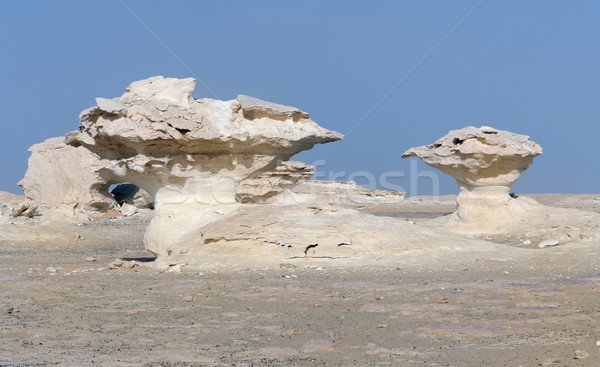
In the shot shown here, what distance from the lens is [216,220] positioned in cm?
1273

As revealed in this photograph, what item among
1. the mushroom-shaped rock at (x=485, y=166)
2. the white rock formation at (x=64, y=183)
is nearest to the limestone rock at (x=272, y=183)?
the white rock formation at (x=64, y=183)

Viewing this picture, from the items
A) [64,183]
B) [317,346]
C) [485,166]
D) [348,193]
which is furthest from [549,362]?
[348,193]

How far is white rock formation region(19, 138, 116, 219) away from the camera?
974 inches

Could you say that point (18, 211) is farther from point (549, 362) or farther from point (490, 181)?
point (549, 362)

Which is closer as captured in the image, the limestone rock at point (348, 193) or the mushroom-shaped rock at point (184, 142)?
the mushroom-shaped rock at point (184, 142)

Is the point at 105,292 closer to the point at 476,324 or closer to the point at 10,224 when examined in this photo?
the point at 476,324

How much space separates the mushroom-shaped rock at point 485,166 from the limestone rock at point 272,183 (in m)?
5.81

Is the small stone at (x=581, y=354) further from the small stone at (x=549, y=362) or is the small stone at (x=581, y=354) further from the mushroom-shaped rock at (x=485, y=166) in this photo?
the mushroom-shaped rock at (x=485, y=166)

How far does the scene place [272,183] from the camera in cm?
2306

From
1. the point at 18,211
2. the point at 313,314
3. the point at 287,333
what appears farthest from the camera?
the point at 18,211

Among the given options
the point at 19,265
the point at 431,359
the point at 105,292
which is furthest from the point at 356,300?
the point at 19,265

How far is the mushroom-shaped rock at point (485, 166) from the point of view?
17.6 meters

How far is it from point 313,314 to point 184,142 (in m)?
5.64

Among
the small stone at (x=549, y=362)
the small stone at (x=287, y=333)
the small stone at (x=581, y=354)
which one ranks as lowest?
the small stone at (x=549, y=362)
